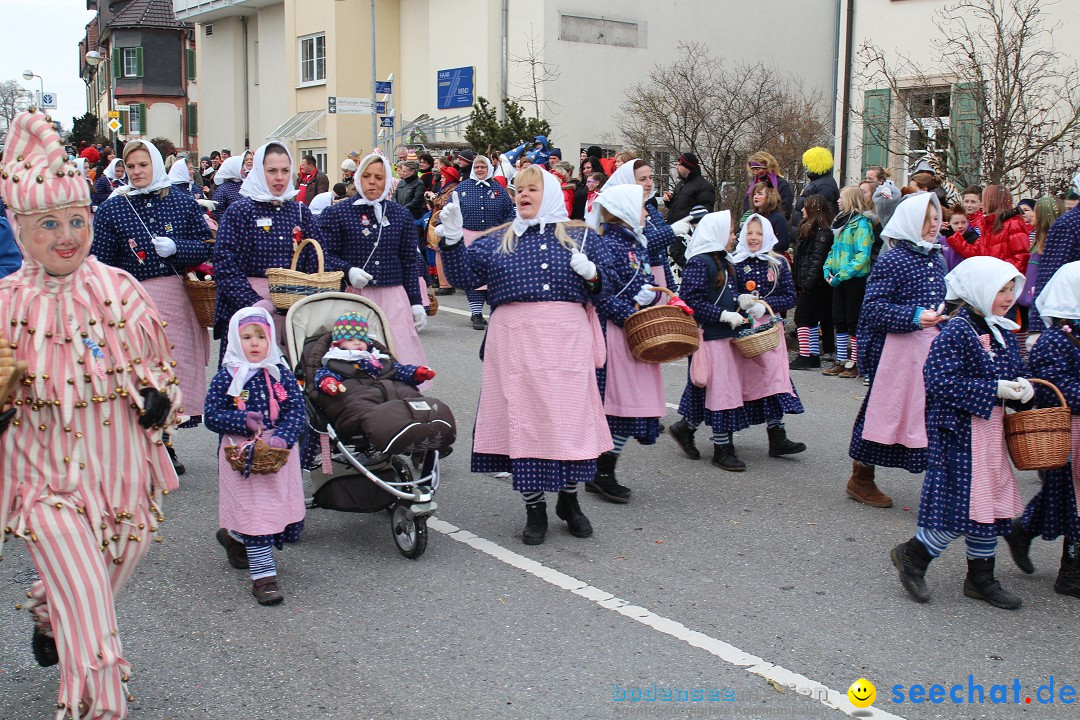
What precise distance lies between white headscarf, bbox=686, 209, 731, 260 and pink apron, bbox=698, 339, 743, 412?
645 millimetres

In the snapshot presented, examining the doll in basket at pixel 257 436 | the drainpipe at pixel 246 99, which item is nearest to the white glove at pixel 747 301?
the doll in basket at pixel 257 436

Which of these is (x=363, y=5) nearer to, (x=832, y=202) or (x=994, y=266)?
(x=832, y=202)

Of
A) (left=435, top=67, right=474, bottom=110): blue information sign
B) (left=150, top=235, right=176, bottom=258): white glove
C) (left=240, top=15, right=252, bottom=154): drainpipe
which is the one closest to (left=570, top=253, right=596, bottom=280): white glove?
(left=150, top=235, right=176, bottom=258): white glove

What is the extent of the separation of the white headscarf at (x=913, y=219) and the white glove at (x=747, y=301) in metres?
1.29

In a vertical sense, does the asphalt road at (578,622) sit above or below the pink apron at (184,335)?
below

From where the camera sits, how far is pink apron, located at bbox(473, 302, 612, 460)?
19.7 feet

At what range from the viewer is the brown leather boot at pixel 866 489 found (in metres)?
6.95

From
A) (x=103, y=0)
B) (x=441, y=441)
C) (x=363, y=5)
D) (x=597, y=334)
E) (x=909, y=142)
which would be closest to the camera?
(x=441, y=441)

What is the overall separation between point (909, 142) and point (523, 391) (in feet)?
41.4

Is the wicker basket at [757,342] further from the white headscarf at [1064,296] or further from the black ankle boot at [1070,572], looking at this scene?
the black ankle boot at [1070,572]

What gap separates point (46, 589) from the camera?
3.66m

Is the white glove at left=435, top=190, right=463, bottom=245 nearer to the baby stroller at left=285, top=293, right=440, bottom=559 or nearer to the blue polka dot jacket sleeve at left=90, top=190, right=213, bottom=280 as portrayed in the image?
the baby stroller at left=285, top=293, right=440, bottom=559

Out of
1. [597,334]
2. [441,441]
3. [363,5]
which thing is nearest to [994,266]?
[597,334]

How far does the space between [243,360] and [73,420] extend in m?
1.65
